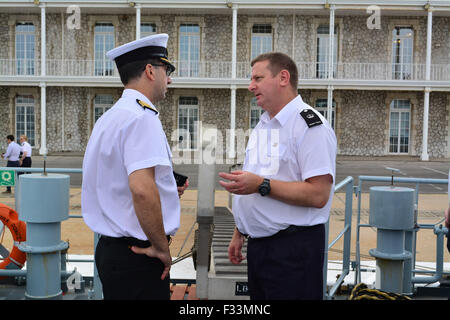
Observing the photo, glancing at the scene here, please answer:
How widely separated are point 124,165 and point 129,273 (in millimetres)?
451

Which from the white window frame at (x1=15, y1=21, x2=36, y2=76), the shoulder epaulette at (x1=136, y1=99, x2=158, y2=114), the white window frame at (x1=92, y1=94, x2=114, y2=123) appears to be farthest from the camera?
the white window frame at (x1=92, y1=94, x2=114, y2=123)

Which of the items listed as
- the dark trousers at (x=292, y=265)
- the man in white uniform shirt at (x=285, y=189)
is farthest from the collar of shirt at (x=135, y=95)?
the dark trousers at (x=292, y=265)

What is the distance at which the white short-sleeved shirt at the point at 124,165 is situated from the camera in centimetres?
190

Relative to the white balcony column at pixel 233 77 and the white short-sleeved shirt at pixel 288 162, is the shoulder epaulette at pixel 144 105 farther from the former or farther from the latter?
the white balcony column at pixel 233 77

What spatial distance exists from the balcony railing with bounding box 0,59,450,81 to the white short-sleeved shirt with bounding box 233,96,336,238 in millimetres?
19108

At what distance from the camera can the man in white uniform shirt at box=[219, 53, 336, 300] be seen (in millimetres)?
2051

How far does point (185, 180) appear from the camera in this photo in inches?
90.7

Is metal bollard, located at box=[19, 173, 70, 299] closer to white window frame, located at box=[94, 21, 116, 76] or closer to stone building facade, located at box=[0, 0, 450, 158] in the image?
stone building facade, located at box=[0, 0, 450, 158]

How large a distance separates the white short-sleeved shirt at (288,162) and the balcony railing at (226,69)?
1911cm

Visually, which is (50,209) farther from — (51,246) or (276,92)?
(276,92)

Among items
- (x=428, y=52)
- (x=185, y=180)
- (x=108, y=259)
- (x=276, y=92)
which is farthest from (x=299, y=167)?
(x=428, y=52)

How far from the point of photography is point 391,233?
3334 millimetres

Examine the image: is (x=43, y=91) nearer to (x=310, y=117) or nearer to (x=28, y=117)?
(x=28, y=117)

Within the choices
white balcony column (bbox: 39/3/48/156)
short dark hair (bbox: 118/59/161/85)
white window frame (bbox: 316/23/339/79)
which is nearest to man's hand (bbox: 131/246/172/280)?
short dark hair (bbox: 118/59/161/85)
